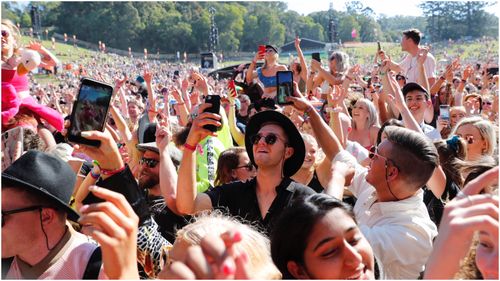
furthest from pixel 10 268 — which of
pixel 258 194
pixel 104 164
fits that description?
pixel 258 194

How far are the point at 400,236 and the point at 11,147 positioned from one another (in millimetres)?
1880

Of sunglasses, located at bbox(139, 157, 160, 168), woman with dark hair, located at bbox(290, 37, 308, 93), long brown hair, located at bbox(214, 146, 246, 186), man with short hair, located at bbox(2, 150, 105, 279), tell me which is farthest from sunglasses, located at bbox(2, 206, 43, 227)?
woman with dark hair, located at bbox(290, 37, 308, 93)

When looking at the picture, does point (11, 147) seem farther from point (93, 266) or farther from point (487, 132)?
point (487, 132)

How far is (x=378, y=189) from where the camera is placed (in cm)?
285

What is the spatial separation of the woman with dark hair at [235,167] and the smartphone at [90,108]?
1.24 metres

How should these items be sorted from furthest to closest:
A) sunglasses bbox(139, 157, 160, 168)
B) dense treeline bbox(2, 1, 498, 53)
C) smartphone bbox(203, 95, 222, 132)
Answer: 1. dense treeline bbox(2, 1, 498, 53)
2. sunglasses bbox(139, 157, 160, 168)
3. smartphone bbox(203, 95, 222, 132)

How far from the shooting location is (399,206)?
2.74 meters

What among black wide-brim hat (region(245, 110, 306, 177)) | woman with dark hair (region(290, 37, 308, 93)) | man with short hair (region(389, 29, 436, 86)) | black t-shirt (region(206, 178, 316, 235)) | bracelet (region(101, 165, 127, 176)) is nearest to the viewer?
bracelet (region(101, 165, 127, 176))

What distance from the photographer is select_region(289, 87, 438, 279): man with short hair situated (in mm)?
2594

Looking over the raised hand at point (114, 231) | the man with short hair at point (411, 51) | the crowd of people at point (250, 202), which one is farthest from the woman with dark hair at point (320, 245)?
the man with short hair at point (411, 51)

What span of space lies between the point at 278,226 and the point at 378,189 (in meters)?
0.87

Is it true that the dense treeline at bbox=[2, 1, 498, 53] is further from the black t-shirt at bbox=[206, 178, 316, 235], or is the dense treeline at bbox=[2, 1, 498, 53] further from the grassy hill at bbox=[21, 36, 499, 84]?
the black t-shirt at bbox=[206, 178, 316, 235]

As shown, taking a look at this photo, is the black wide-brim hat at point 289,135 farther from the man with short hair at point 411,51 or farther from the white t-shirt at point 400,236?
the man with short hair at point 411,51

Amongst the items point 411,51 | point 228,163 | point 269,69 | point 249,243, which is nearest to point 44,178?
point 249,243
